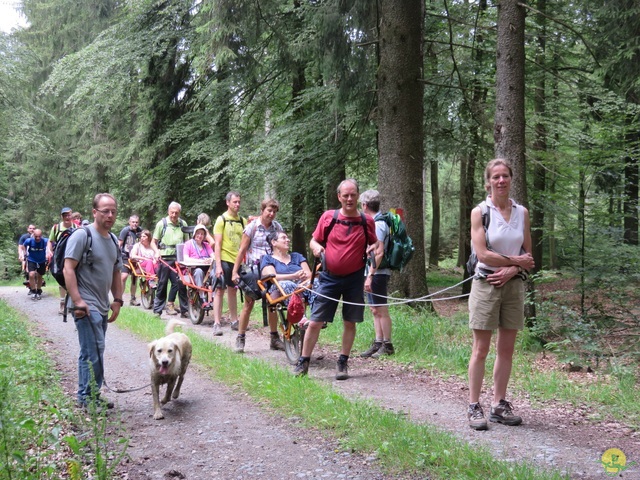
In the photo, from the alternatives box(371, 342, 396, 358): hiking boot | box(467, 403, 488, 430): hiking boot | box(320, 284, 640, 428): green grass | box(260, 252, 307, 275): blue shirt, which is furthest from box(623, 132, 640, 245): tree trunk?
box(260, 252, 307, 275): blue shirt

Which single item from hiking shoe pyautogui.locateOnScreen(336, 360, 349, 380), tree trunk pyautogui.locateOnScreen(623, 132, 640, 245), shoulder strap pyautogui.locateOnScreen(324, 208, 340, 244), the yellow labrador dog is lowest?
hiking shoe pyautogui.locateOnScreen(336, 360, 349, 380)

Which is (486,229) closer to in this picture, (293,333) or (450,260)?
(293,333)

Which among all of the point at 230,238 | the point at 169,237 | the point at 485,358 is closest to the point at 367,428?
the point at 485,358

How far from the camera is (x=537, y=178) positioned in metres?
12.8

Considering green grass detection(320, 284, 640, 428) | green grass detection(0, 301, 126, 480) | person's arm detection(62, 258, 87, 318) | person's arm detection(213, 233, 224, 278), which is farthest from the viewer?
person's arm detection(213, 233, 224, 278)

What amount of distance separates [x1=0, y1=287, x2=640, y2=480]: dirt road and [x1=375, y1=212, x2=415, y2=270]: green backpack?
1235 millimetres

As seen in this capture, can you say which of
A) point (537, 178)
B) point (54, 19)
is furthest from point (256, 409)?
point (54, 19)

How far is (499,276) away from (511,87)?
3704mm

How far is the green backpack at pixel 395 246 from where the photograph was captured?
6867 millimetres

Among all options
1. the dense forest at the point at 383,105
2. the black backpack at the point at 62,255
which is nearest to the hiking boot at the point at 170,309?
the dense forest at the point at 383,105

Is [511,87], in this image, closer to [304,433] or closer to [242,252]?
[242,252]

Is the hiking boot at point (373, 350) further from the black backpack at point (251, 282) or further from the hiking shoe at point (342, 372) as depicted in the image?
the black backpack at point (251, 282)

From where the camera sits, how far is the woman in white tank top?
14.5ft

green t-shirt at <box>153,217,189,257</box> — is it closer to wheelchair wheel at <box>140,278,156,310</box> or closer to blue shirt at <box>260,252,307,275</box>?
wheelchair wheel at <box>140,278,156,310</box>
